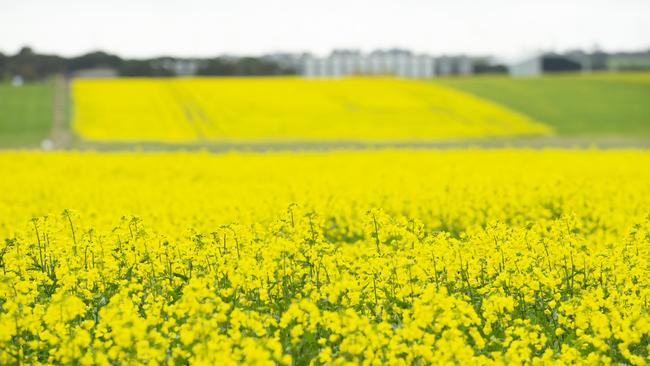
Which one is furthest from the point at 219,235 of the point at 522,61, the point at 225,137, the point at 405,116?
the point at 522,61

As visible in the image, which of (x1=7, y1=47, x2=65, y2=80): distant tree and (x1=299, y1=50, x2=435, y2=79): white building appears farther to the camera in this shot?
(x1=299, y1=50, x2=435, y2=79): white building

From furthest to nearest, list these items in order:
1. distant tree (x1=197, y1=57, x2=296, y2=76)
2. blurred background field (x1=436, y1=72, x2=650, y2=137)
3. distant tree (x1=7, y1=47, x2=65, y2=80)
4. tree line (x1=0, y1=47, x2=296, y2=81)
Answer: distant tree (x1=197, y1=57, x2=296, y2=76) → tree line (x1=0, y1=47, x2=296, y2=81) → distant tree (x1=7, y1=47, x2=65, y2=80) → blurred background field (x1=436, y1=72, x2=650, y2=137)

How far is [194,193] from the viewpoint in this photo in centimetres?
1856

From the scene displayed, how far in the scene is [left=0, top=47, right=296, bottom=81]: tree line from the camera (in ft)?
321

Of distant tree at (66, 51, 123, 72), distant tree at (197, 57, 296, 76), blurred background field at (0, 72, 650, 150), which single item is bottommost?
blurred background field at (0, 72, 650, 150)

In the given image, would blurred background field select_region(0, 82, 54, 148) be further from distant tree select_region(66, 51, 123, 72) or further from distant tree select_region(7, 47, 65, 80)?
distant tree select_region(66, 51, 123, 72)

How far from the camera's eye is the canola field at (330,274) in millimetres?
6422

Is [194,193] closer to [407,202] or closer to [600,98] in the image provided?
[407,202]

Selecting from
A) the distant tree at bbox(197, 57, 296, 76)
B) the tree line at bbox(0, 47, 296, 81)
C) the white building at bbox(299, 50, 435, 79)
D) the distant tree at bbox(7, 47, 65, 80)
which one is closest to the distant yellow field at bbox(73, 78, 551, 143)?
the distant tree at bbox(7, 47, 65, 80)

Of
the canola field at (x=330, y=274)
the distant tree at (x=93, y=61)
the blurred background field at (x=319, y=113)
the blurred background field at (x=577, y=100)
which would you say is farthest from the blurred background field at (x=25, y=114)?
the blurred background field at (x=577, y=100)

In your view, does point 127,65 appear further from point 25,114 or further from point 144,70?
point 25,114

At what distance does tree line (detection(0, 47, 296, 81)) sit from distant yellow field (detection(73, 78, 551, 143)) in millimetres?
22876

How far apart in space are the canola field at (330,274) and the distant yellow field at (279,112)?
32.5 metres

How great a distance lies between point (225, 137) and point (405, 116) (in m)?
16.4
